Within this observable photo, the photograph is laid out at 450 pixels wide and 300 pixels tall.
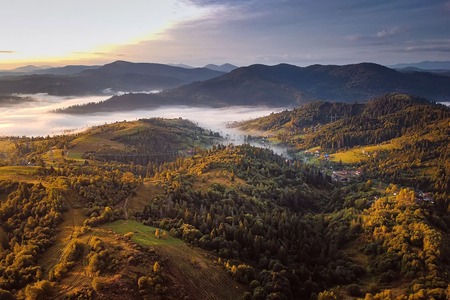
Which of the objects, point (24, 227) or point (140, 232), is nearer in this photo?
point (24, 227)

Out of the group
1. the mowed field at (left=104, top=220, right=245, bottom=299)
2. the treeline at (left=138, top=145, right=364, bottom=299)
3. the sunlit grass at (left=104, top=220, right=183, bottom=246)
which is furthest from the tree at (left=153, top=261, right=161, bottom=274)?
the treeline at (left=138, top=145, right=364, bottom=299)

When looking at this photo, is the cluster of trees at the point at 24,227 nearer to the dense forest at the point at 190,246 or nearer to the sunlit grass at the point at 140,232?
the dense forest at the point at 190,246

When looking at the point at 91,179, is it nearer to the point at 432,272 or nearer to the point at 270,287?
the point at 270,287

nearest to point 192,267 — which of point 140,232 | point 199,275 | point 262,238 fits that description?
point 199,275

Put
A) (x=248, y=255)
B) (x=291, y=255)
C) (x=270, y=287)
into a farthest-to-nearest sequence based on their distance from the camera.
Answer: (x=291, y=255) → (x=248, y=255) → (x=270, y=287)

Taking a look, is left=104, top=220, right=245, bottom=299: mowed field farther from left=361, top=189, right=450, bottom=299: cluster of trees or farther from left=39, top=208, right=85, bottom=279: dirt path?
left=361, top=189, right=450, bottom=299: cluster of trees

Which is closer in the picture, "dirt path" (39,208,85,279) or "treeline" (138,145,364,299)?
"dirt path" (39,208,85,279)

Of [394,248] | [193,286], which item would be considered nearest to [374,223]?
[394,248]

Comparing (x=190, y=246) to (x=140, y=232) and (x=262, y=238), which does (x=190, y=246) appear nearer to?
(x=140, y=232)

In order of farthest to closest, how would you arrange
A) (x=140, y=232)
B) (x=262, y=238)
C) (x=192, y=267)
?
1. (x=262, y=238)
2. (x=140, y=232)
3. (x=192, y=267)

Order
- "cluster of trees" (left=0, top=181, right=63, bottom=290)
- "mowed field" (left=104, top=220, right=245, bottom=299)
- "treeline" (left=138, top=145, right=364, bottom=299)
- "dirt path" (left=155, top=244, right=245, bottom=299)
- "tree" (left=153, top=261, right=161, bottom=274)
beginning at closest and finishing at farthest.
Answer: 1. "cluster of trees" (left=0, top=181, right=63, bottom=290)
2. "tree" (left=153, top=261, right=161, bottom=274)
3. "dirt path" (left=155, top=244, right=245, bottom=299)
4. "mowed field" (left=104, top=220, right=245, bottom=299)
5. "treeline" (left=138, top=145, right=364, bottom=299)

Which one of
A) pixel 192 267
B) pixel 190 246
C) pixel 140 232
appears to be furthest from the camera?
pixel 190 246
